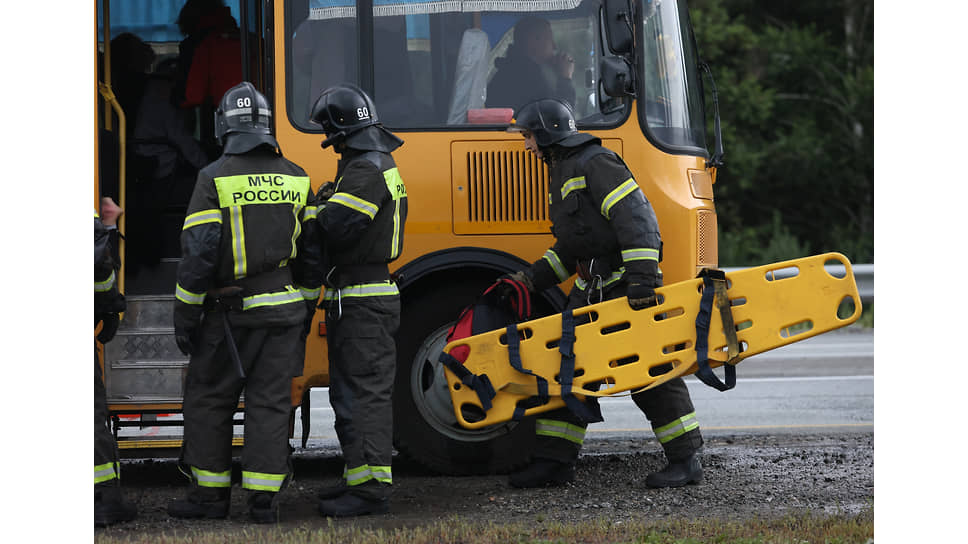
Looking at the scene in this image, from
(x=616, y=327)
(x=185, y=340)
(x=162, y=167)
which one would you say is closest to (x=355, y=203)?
(x=185, y=340)

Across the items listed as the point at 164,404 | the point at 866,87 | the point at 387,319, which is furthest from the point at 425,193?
the point at 866,87

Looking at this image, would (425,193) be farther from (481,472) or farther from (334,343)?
(481,472)

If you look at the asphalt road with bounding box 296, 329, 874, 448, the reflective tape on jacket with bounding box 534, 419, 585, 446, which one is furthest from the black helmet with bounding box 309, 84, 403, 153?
the asphalt road with bounding box 296, 329, 874, 448

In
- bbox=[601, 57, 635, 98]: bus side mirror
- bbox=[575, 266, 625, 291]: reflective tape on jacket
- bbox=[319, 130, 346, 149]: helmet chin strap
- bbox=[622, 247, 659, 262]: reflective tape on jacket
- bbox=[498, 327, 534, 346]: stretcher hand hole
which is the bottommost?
bbox=[498, 327, 534, 346]: stretcher hand hole

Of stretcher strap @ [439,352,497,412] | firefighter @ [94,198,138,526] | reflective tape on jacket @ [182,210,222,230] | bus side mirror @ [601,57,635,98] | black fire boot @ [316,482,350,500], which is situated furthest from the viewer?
bus side mirror @ [601,57,635,98]

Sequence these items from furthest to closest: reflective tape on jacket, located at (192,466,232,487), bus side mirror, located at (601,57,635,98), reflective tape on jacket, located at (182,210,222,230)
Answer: bus side mirror, located at (601,57,635,98) < reflective tape on jacket, located at (192,466,232,487) < reflective tape on jacket, located at (182,210,222,230)

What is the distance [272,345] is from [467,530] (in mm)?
1154

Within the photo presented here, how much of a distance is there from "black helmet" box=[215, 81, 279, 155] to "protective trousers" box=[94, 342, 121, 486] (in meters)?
1.10

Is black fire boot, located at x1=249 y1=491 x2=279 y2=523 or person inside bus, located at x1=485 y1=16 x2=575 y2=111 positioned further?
person inside bus, located at x1=485 y1=16 x2=575 y2=111

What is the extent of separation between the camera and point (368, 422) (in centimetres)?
529

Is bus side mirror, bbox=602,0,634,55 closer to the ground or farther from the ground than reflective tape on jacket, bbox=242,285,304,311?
farther from the ground

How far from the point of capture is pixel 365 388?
5.29 metres

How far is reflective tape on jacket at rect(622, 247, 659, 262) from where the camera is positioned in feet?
18.0

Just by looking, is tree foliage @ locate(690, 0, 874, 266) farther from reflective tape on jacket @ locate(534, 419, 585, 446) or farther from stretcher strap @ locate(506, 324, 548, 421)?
stretcher strap @ locate(506, 324, 548, 421)
